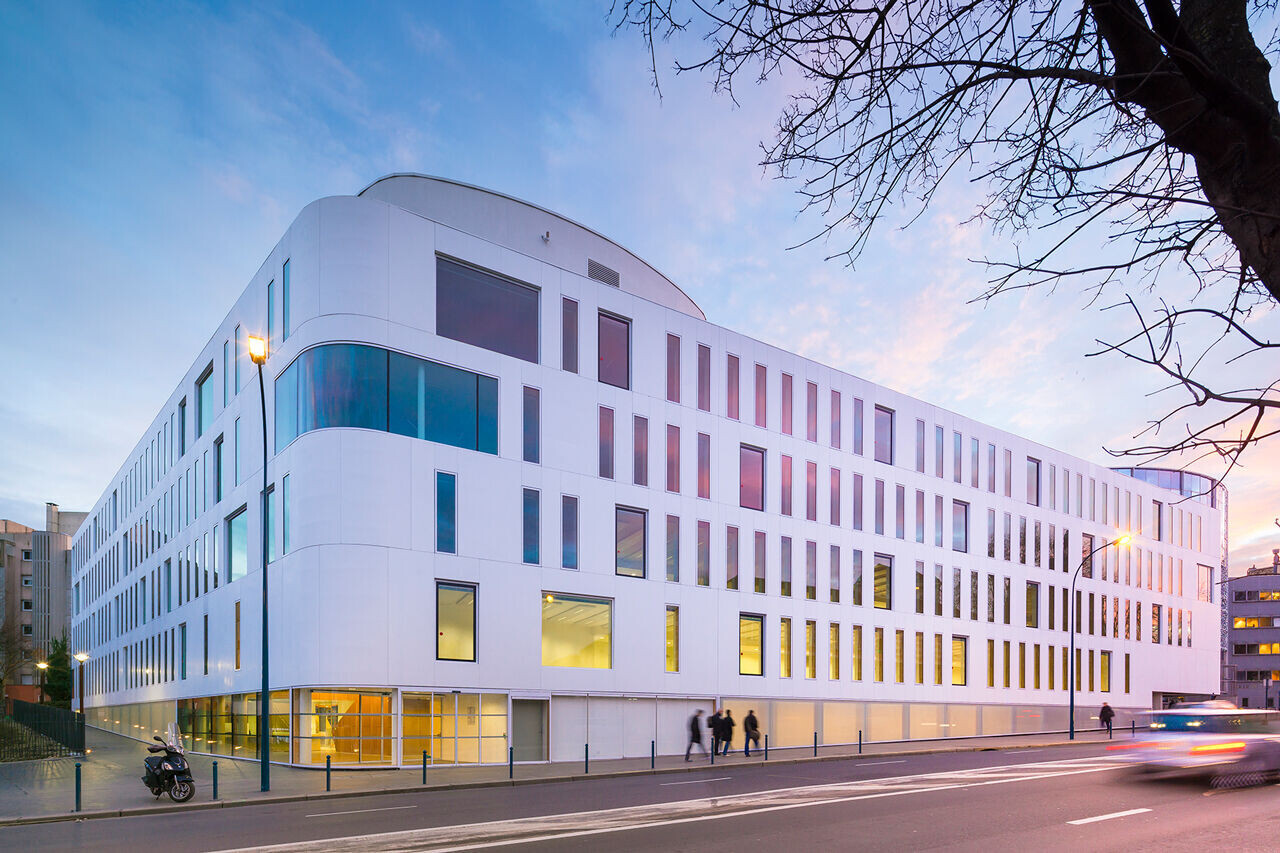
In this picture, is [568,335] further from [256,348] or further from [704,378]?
[256,348]

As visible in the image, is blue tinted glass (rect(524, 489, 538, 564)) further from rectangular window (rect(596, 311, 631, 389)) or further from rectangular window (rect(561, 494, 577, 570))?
rectangular window (rect(596, 311, 631, 389))

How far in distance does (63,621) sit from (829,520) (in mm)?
108715

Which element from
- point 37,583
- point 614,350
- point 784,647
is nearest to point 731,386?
point 614,350

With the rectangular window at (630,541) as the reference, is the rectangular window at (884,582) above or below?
below

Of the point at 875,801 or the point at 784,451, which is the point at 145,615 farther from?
the point at 875,801

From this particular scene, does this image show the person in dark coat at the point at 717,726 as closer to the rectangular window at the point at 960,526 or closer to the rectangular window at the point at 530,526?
the rectangular window at the point at 530,526

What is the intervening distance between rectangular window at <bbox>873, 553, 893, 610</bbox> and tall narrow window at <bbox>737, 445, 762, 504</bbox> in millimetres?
9091

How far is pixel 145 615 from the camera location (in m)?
54.0

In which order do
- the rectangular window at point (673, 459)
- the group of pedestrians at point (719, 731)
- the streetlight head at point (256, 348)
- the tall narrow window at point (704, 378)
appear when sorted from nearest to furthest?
the streetlight head at point (256, 348) < the group of pedestrians at point (719, 731) < the rectangular window at point (673, 459) < the tall narrow window at point (704, 378)

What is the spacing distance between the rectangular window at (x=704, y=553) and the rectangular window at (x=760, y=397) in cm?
564

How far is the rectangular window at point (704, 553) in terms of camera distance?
122ft

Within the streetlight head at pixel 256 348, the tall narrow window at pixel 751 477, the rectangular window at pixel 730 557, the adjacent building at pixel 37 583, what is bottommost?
the adjacent building at pixel 37 583

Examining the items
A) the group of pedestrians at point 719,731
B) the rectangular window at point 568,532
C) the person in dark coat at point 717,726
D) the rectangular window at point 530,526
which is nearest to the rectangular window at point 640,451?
the rectangular window at point 568,532

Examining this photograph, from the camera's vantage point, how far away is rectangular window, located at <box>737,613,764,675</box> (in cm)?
3817
